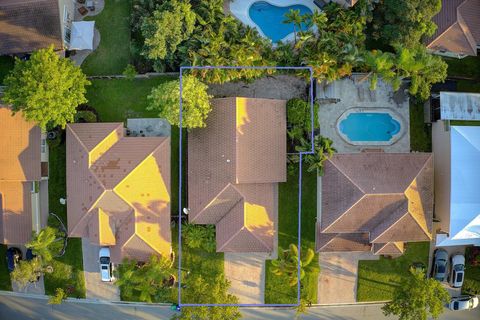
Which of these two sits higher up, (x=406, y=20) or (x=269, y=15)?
(x=269, y=15)

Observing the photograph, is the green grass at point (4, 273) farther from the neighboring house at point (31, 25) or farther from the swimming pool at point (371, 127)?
the swimming pool at point (371, 127)

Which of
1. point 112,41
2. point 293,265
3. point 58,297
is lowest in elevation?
point 58,297

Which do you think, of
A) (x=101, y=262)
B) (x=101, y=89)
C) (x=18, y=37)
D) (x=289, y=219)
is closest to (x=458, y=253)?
(x=289, y=219)

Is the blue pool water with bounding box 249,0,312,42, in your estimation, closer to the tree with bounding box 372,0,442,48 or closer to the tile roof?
the tree with bounding box 372,0,442,48

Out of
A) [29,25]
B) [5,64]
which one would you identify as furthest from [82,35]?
[5,64]

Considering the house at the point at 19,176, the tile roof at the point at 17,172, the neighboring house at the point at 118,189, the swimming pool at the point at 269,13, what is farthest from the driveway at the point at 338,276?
the tile roof at the point at 17,172

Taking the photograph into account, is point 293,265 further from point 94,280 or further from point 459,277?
point 94,280

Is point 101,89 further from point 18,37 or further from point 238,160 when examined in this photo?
point 238,160
